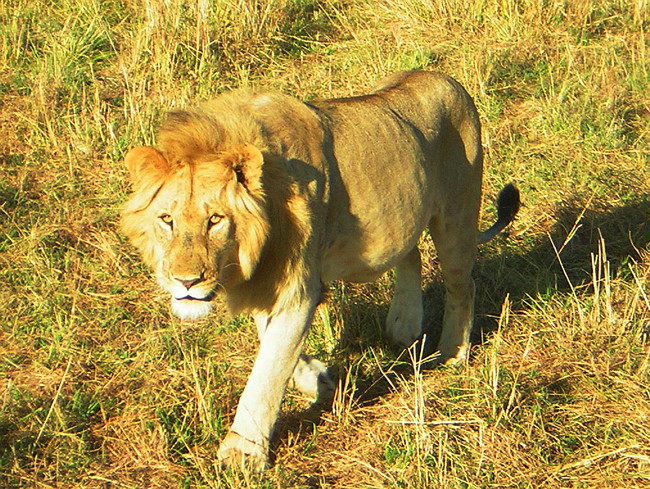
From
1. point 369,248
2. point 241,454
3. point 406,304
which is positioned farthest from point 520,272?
point 241,454

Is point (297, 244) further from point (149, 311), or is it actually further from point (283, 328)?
point (149, 311)

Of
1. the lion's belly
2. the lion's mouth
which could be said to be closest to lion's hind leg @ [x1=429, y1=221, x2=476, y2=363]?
the lion's belly

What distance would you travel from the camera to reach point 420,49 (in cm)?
751

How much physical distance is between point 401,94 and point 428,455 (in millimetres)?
1677

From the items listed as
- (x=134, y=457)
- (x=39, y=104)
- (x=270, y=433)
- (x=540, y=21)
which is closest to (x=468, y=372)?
(x=270, y=433)

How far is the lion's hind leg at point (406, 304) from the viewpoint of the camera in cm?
496

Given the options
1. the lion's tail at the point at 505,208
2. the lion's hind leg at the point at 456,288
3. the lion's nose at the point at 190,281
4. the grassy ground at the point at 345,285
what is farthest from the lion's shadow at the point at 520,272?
the lion's nose at the point at 190,281

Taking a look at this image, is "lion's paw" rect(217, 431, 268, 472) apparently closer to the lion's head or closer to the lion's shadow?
the lion's head

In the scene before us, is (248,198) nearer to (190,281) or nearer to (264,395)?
(190,281)

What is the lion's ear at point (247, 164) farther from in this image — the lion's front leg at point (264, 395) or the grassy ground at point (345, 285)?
the grassy ground at point (345, 285)

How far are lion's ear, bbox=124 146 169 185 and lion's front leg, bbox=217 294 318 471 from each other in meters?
0.73

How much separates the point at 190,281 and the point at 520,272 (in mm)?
2773

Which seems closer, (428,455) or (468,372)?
(428,455)

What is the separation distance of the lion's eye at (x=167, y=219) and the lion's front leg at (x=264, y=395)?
23.5 inches
